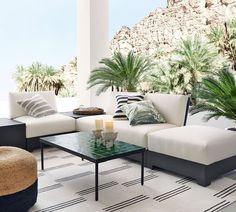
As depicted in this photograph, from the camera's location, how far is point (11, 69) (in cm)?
818

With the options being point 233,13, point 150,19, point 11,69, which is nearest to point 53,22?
point 11,69

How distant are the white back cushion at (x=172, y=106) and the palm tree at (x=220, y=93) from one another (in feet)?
0.94

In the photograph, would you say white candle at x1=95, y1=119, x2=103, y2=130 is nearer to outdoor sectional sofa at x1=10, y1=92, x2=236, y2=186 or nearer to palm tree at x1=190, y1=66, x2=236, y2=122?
outdoor sectional sofa at x1=10, y1=92, x2=236, y2=186

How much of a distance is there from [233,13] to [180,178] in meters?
5.93

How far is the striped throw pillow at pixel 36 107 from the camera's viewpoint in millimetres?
4532

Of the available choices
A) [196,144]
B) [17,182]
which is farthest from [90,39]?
[17,182]

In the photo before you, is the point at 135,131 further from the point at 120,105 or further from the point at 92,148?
the point at 120,105

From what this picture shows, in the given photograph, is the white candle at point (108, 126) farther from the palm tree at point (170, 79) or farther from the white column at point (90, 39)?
the palm tree at point (170, 79)

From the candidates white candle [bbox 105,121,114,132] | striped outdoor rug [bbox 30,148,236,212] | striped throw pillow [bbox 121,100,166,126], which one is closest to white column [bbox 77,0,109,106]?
striped throw pillow [bbox 121,100,166,126]

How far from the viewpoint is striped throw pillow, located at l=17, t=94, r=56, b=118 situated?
4.53 m

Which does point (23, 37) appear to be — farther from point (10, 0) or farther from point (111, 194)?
point (111, 194)

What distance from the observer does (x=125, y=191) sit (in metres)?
2.83

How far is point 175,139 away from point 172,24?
6.44 metres

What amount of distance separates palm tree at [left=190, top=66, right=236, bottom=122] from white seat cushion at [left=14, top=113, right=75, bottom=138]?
207cm
